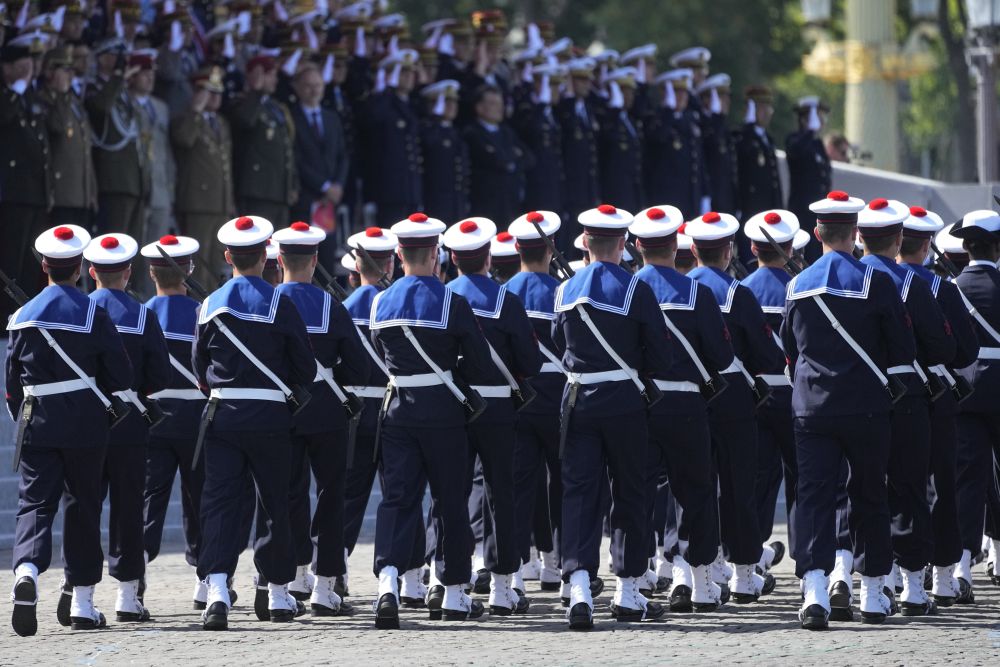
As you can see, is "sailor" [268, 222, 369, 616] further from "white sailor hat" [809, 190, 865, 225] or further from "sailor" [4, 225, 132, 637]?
"white sailor hat" [809, 190, 865, 225]

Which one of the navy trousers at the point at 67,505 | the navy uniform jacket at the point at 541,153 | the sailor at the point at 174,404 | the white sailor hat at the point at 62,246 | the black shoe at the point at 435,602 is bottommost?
the black shoe at the point at 435,602

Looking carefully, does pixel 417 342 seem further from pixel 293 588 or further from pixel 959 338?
pixel 959 338

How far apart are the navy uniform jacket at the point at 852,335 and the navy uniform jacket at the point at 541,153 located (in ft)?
29.3

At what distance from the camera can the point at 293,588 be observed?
36.2ft

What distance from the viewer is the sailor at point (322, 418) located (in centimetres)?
1053

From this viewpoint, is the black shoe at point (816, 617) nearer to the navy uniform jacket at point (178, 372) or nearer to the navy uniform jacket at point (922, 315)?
the navy uniform jacket at point (922, 315)

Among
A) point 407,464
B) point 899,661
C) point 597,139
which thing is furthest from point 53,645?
point 597,139

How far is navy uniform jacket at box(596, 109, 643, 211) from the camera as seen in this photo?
1934cm

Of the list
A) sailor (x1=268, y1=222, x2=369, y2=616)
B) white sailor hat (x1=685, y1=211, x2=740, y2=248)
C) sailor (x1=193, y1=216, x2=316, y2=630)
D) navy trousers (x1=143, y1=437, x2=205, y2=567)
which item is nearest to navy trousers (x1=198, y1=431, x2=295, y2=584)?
sailor (x1=193, y1=216, x2=316, y2=630)

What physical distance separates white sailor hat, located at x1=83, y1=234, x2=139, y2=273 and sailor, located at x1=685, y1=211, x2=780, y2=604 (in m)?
2.72

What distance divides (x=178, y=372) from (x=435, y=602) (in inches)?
68.2

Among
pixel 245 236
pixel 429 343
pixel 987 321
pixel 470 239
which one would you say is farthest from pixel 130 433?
pixel 987 321

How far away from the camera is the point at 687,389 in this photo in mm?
10398

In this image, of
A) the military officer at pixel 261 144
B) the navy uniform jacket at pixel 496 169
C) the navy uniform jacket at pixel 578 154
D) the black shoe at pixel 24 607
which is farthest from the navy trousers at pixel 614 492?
the navy uniform jacket at pixel 578 154
